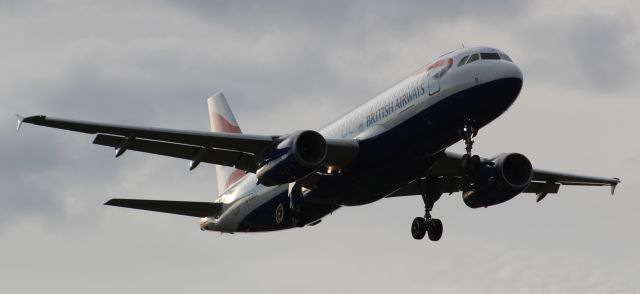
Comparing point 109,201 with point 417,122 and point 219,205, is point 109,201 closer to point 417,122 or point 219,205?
point 219,205

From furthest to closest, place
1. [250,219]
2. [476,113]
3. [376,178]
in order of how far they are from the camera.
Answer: [250,219]
[376,178]
[476,113]

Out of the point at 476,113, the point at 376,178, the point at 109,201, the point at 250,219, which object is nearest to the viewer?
the point at 476,113

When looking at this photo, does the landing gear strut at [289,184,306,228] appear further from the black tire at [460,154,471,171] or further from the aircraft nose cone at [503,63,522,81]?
the aircraft nose cone at [503,63,522,81]

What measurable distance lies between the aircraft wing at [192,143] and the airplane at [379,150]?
0.12 ft

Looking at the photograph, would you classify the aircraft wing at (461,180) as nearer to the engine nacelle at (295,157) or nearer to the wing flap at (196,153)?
the engine nacelle at (295,157)

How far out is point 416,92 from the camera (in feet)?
136

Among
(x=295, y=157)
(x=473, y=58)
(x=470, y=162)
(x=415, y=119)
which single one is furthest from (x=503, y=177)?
(x=295, y=157)

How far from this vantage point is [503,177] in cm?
A: 4609

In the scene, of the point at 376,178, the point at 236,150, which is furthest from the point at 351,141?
the point at 236,150

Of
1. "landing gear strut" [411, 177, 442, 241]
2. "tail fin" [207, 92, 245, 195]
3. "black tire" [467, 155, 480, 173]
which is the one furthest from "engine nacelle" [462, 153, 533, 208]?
"tail fin" [207, 92, 245, 195]

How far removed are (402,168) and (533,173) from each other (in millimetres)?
9860

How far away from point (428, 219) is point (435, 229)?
Answer: 1.71 ft

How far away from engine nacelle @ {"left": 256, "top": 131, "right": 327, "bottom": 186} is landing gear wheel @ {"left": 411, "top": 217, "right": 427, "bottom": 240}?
683 cm

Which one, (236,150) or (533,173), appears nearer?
(236,150)
